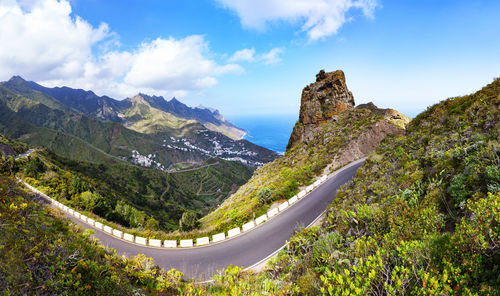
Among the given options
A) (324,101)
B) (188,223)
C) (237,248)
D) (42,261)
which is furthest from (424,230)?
(324,101)

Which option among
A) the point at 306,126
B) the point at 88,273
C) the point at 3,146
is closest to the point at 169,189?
the point at 3,146

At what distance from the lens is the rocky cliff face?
38.9m

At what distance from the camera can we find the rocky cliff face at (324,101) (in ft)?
128

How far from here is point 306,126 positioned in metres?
41.3

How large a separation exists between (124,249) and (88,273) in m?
10.7

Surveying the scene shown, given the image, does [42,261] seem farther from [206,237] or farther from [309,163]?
[309,163]

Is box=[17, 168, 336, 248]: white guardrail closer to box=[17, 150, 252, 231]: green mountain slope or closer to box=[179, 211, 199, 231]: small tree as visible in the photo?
box=[17, 150, 252, 231]: green mountain slope

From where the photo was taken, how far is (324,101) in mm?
40156

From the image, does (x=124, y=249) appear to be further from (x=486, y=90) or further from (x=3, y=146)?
(x=3, y=146)

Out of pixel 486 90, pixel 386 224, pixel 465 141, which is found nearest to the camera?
pixel 386 224

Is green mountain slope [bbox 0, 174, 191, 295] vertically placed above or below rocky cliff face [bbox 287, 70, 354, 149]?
below

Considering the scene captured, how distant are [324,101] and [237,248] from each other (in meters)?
34.8

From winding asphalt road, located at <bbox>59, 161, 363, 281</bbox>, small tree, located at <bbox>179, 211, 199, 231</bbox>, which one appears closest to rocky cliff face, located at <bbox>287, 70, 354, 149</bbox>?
winding asphalt road, located at <bbox>59, 161, 363, 281</bbox>

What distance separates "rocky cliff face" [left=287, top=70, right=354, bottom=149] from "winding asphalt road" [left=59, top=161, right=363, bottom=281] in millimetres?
23913
